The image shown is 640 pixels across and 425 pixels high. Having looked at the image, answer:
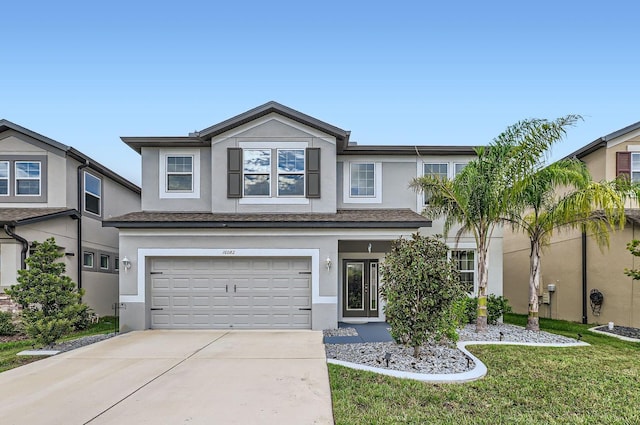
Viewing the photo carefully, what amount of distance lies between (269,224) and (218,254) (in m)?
1.76

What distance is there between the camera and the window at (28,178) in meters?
13.7

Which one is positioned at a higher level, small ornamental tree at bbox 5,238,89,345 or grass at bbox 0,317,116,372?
small ornamental tree at bbox 5,238,89,345

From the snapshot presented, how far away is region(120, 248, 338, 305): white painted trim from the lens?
1165 centimetres

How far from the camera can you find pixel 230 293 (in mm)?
11914

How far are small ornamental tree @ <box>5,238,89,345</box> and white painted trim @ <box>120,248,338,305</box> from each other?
1.90 metres

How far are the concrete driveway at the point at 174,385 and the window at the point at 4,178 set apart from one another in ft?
25.3

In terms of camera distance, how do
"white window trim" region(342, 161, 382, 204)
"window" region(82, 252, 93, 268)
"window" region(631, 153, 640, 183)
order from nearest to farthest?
"window" region(631, 153, 640, 183) → "white window trim" region(342, 161, 382, 204) → "window" region(82, 252, 93, 268)

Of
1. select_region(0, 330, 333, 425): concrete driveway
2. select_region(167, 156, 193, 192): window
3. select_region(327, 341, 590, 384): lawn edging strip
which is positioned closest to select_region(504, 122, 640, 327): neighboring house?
select_region(327, 341, 590, 384): lawn edging strip

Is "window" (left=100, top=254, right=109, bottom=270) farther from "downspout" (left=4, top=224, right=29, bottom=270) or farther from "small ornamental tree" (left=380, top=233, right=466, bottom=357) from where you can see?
"small ornamental tree" (left=380, top=233, right=466, bottom=357)

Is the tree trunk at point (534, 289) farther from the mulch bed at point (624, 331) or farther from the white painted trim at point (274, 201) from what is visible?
the white painted trim at point (274, 201)

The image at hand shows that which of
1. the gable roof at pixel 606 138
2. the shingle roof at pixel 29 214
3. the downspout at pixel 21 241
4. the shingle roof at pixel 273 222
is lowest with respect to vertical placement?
the downspout at pixel 21 241

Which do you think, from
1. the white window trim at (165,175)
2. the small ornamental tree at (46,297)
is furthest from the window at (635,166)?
the small ornamental tree at (46,297)

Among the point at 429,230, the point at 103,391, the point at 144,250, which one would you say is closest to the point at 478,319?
the point at 429,230

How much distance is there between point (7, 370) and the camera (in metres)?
7.57
